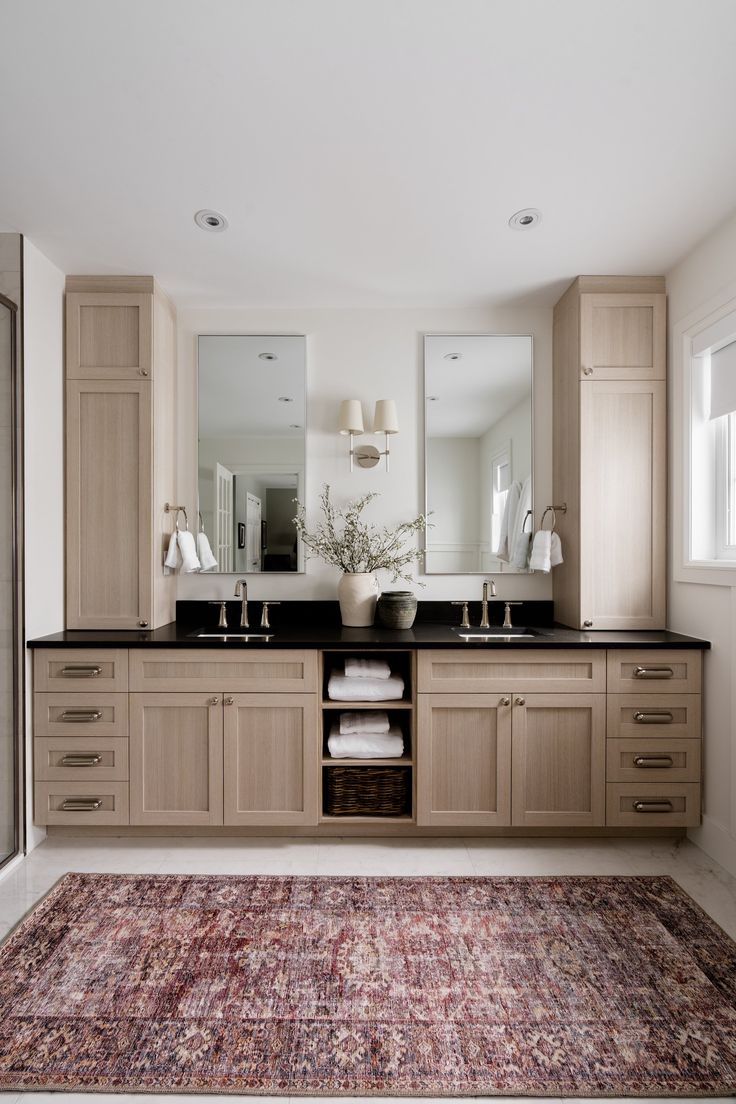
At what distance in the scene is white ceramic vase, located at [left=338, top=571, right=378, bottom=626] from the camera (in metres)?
2.86

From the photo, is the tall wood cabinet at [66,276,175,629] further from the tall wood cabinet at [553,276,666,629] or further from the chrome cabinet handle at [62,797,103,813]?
the tall wood cabinet at [553,276,666,629]

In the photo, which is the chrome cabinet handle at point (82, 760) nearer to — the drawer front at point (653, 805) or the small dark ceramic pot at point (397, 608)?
the small dark ceramic pot at point (397, 608)

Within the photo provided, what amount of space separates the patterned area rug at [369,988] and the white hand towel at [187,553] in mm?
1316

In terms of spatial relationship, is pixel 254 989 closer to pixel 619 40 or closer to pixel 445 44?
pixel 445 44

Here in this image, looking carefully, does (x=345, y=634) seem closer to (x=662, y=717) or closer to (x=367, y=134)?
(x=662, y=717)

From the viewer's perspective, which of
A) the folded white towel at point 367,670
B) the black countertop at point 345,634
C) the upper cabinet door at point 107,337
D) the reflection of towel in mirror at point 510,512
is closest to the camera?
the black countertop at point 345,634

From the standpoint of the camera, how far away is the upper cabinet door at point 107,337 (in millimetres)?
2723

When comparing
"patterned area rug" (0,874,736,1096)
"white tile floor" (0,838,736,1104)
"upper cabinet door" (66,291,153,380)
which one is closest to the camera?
"patterned area rug" (0,874,736,1096)

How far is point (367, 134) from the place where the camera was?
6.02ft

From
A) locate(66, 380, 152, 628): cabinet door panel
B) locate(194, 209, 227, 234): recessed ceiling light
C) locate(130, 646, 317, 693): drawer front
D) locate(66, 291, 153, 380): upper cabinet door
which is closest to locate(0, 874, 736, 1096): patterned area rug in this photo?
locate(130, 646, 317, 693): drawer front

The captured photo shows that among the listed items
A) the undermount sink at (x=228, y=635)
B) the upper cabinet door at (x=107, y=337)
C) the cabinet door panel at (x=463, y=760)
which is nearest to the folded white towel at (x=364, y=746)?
the cabinet door panel at (x=463, y=760)

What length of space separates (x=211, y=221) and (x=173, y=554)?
1437 millimetres

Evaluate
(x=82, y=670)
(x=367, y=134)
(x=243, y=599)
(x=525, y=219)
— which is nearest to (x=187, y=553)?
(x=243, y=599)

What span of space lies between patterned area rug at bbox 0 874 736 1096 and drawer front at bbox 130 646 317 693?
699 millimetres
